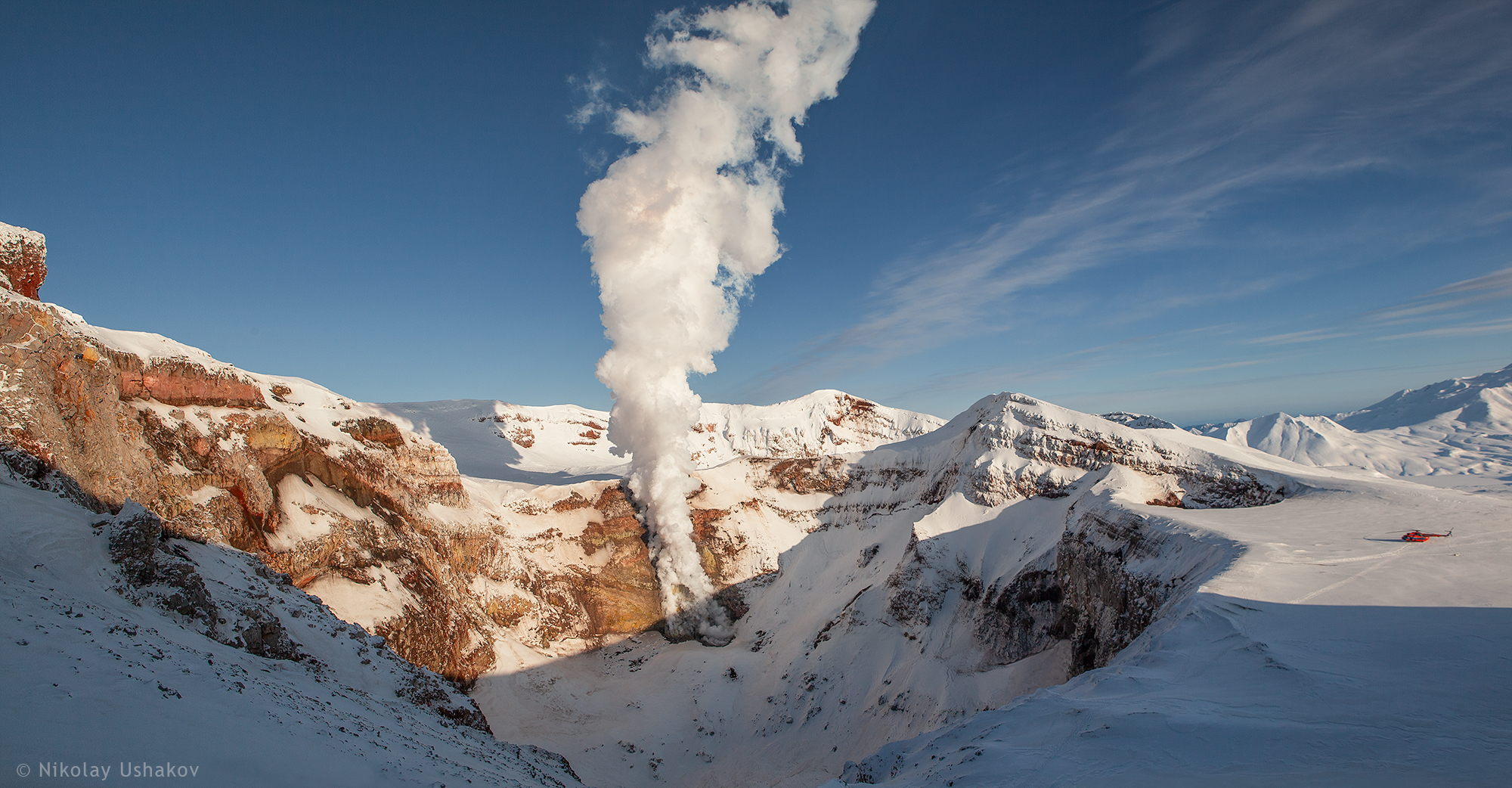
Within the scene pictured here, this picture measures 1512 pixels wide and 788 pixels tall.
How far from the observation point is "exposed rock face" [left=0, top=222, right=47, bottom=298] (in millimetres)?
18141

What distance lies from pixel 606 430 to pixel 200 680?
245 ft

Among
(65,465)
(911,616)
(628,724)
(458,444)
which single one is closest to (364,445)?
(65,465)

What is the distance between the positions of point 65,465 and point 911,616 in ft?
115

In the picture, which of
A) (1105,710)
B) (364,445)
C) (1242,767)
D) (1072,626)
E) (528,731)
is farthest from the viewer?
(364,445)

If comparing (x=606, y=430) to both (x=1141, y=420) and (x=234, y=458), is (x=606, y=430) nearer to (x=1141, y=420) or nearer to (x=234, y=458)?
(x=234, y=458)

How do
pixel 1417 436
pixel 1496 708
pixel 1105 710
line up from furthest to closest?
pixel 1417 436 < pixel 1105 710 < pixel 1496 708

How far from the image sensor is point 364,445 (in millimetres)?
34188

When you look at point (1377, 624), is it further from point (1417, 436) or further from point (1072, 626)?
point (1417, 436)

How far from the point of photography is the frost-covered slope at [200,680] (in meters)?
5.85

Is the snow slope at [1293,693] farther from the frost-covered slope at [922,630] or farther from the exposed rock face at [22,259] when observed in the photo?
the exposed rock face at [22,259]

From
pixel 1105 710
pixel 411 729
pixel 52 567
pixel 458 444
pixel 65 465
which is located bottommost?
pixel 411 729

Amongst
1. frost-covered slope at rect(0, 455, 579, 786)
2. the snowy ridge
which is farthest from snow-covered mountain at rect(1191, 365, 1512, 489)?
frost-covered slope at rect(0, 455, 579, 786)

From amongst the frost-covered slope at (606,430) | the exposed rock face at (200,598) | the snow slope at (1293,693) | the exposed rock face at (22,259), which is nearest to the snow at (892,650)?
the snow slope at (1293,693)

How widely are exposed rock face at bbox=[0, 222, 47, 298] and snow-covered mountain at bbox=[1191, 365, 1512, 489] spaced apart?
4679 inches
